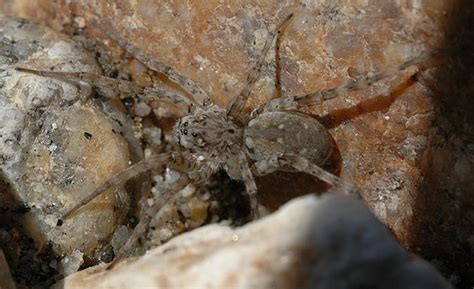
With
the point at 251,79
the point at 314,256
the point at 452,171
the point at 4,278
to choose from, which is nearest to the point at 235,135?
the point at 251,79

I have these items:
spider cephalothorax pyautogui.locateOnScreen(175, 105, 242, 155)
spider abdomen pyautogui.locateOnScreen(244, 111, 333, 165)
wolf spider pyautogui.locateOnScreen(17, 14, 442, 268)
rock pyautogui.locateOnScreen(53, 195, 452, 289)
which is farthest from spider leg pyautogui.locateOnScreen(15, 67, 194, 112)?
rock pyautogui.locateOnScreen(53, 195, 452, 289)

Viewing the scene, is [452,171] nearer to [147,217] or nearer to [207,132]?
[207,132]

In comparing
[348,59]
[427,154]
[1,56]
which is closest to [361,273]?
[427,154]

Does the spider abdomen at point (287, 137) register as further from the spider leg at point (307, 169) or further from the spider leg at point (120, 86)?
the spider leg at point (120, 86)

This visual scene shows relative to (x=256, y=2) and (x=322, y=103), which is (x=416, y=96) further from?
(x=256, y=2)

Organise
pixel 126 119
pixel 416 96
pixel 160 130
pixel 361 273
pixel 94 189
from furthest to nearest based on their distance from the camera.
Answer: pixel 160 130
pixel 126 119
pixel 94 189
pixel 416 96
pixel 361 273

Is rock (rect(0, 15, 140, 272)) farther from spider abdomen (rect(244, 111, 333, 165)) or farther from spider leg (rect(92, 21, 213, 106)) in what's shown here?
spider abdomen (rect(244, 111, 333, 165))
